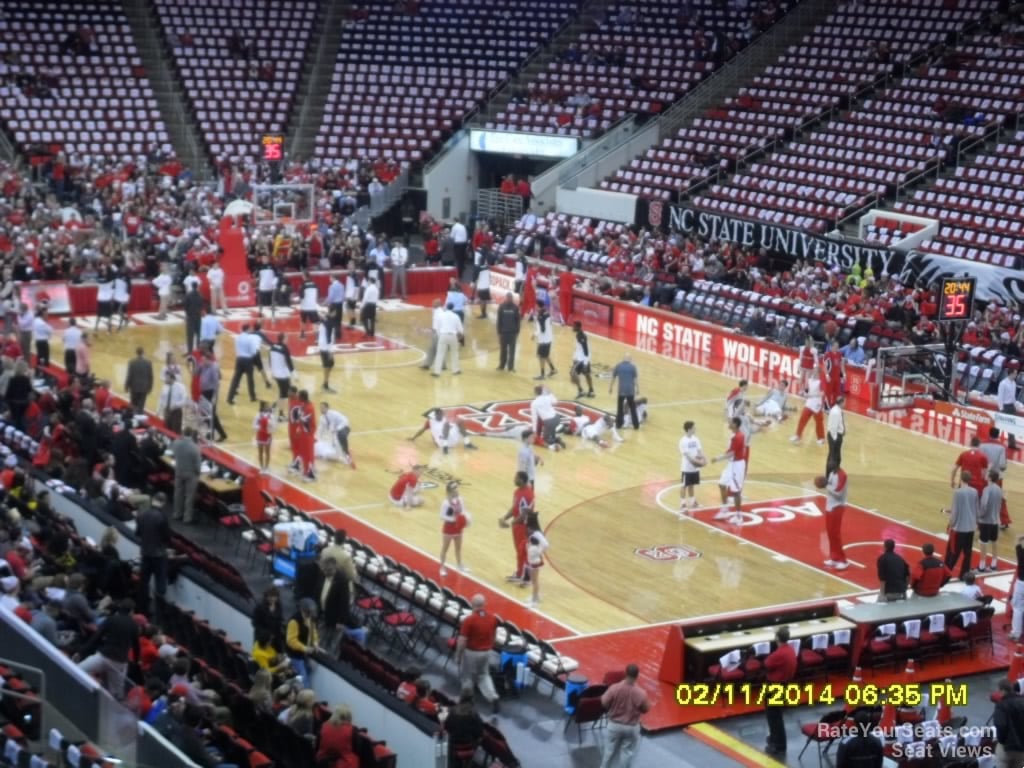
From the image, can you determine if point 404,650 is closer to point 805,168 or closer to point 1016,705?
point 1016,705

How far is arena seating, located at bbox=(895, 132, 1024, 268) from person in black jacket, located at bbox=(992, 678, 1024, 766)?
22808 millimetres

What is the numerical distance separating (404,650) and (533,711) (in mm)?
2014

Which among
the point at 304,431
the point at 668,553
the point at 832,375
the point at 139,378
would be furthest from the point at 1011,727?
the point at 139,378

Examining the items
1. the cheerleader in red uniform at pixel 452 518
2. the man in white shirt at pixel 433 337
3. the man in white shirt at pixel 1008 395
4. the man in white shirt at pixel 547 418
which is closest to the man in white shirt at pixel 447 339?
the man in white shirt at pixel 433 337

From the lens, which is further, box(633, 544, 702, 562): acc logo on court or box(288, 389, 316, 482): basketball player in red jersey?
box(288, 389, 316, 482): basketball player in red jersey

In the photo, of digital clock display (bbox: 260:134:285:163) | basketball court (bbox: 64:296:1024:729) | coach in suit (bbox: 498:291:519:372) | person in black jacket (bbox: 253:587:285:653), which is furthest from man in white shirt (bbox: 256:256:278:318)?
person in black jacket (bbox: 253:587:285:653)

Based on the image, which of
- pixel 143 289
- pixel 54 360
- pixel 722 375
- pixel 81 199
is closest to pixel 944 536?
pixel 722 375

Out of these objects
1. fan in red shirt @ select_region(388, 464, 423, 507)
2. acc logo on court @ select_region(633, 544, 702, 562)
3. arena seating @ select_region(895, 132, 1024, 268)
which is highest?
arena seating @ select_region(895, 132, 1024, 268)

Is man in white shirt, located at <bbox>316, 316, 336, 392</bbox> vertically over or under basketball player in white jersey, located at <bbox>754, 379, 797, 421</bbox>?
over

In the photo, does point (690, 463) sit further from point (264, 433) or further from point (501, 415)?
point (501, 415)

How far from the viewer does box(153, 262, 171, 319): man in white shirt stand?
3712cm

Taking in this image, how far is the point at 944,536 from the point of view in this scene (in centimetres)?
2395

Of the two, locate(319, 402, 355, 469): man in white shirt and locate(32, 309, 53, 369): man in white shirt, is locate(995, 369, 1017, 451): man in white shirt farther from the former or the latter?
locate(32, 309, 53, 369): man in white shirt

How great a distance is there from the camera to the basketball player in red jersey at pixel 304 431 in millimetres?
25016
